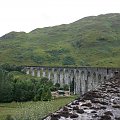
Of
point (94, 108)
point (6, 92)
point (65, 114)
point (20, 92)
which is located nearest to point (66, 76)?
point (20, 92)

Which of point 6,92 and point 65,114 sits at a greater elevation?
point 65,114

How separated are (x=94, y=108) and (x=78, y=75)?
348 ft

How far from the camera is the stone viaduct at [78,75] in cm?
10412

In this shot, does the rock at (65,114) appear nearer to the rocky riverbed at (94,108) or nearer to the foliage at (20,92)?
the rocky riverbed at (94,108)

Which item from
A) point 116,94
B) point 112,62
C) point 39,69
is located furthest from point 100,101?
point 112,62

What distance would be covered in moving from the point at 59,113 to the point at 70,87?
367 feet

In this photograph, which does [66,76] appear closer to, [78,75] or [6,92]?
[78,75]

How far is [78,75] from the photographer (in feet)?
406

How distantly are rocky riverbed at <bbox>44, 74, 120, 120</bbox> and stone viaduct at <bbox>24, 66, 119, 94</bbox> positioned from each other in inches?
2851

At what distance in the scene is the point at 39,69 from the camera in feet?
502

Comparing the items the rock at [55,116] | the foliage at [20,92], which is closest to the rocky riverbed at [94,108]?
the rock at [55,116]

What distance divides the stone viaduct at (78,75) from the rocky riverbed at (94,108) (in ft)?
238

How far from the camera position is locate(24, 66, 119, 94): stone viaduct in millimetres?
104119

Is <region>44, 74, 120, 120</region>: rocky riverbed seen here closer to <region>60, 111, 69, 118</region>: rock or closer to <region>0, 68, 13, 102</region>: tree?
<region>60, 111, 69, 118</region>: rock
